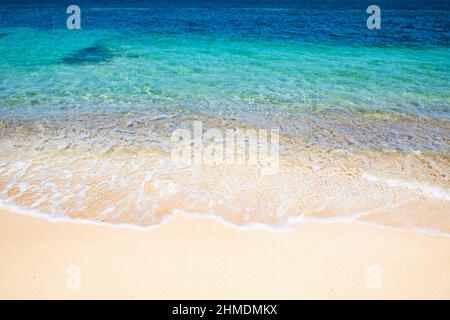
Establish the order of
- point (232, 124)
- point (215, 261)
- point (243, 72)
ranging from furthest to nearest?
point (243, 72)
point (232, 124)
point (215, 261)

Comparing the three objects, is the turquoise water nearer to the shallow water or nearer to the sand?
Answer: the shallow water

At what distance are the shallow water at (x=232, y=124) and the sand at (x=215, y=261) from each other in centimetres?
35

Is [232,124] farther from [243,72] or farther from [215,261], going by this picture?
[243,72]

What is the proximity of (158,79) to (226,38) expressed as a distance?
943 centimetres

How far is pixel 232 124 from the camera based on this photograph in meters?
8.18

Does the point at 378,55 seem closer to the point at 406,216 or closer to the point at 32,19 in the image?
the point at 406,216

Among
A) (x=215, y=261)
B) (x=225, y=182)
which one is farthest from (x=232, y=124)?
(x=215, y=261)

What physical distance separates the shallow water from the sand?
0.35m

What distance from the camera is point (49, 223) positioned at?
451 cm

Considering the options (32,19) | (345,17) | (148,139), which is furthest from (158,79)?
(32,19)

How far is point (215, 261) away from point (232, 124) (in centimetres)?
477
